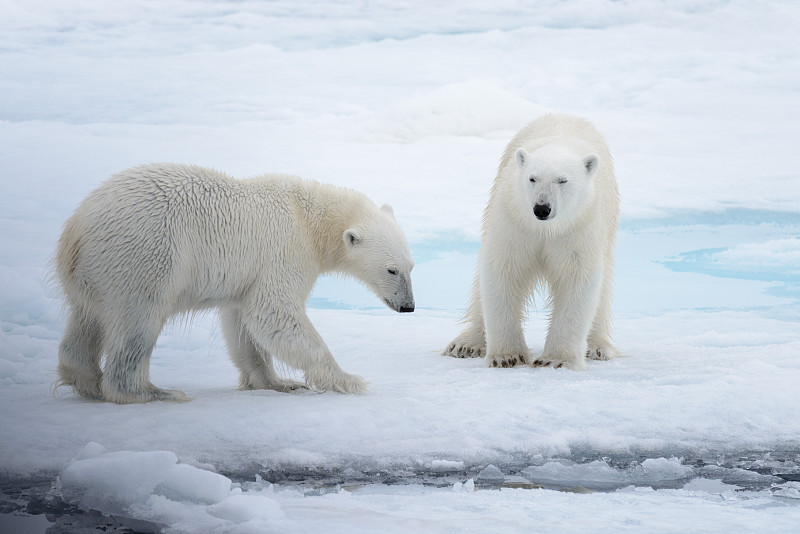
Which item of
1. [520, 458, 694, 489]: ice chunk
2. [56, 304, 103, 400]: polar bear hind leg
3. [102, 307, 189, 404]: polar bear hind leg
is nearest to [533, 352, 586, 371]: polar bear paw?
[520, 458, 694, 489]: ice chunk

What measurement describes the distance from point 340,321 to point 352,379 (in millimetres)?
3125

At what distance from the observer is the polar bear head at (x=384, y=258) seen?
4859mm

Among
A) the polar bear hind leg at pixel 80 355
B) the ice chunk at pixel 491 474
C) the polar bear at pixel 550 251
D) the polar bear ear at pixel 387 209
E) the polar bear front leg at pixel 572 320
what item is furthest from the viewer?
the polar bear front leg at pixel 572 320

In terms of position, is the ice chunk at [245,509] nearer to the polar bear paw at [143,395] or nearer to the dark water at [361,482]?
the dark water at [361,482]

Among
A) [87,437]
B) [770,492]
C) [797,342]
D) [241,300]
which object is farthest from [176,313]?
[797,342]

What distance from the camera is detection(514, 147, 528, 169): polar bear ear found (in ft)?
17.4

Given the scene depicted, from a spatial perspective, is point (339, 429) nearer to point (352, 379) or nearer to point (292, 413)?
point (292, 413)

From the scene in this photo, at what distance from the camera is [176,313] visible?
461cm

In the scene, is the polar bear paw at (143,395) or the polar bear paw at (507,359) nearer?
the polar bear paw at (143,395)

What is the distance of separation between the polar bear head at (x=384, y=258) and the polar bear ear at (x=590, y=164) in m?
1.29

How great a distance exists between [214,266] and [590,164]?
7.84ft

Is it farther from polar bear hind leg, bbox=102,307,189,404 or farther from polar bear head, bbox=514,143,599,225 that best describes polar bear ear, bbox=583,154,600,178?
polar bear hind leg, bbox=102,307,189,404

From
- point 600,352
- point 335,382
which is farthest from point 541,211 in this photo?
point 600,352

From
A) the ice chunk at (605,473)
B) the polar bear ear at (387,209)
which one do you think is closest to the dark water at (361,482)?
the ice chunk at (605,473)
